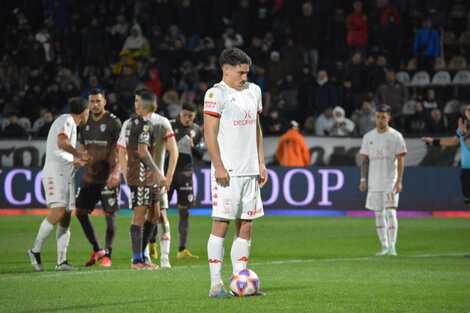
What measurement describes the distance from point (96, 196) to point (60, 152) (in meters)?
1.21

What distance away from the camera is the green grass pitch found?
33.0 feet

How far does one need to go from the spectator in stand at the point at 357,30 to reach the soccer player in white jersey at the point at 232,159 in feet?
64.5

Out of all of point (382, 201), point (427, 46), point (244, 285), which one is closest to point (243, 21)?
point (427, 46)

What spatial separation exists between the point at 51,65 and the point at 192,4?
4814mm

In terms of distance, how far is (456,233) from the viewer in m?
Result: 20.4

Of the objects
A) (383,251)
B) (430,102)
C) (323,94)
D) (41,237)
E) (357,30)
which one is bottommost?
(383,251)

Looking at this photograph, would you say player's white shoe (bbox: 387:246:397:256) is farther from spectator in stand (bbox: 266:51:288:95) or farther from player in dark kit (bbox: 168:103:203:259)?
spectator in stand (bbox: 266:51:288:95)

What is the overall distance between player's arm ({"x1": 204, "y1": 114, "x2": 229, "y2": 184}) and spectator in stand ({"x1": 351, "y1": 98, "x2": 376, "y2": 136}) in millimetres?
16632

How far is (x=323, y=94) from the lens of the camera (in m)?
28.5

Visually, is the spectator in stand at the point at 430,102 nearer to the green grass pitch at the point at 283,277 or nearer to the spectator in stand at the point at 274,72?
the spectator in stand at the point at 274,72

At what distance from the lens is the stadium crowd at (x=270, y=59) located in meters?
28.4

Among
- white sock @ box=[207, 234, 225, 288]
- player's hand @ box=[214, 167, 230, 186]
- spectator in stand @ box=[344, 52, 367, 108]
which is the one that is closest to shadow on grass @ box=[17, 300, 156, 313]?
white sock @ box=[207, 234, 225, 288]

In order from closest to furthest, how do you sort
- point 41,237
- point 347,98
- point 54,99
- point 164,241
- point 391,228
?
point 41,237 < point 164,241 < point 391,228 < point 347,98 < point 54,99

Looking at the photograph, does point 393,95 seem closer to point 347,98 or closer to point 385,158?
point 347,98
